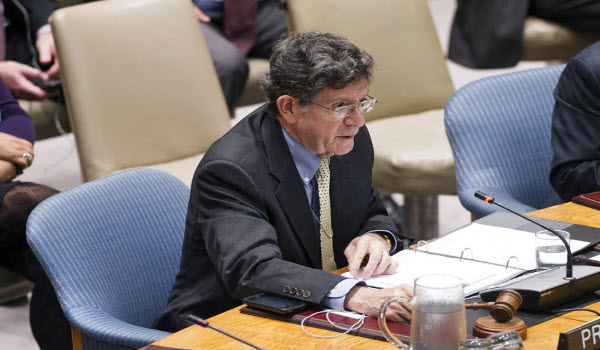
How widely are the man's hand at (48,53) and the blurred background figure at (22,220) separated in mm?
448

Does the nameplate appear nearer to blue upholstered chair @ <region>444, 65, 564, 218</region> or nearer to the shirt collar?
the shirt collar

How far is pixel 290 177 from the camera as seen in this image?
1.95 meters

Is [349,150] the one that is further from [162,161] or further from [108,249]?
[162,161]

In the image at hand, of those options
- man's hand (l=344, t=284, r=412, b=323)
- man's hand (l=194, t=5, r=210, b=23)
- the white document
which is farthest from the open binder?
man's hand (l=194, t=5, r=210, b=23)

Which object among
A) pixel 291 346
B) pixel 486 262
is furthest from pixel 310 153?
pixel 291 346

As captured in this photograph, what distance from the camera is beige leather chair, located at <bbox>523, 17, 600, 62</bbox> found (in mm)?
3713

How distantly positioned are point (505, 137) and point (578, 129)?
24cm

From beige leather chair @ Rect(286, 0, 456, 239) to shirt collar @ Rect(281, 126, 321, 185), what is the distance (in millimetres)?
1278

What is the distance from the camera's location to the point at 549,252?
1754 millimetres

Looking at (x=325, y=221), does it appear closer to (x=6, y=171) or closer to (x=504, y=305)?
(x=504, y=305)

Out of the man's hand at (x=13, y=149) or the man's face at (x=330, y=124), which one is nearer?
the man's face at (x=330, y=124)

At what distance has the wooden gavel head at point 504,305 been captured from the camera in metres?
1.46

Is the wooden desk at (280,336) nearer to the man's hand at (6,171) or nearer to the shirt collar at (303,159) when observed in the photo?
the shirt collar at (303,159)

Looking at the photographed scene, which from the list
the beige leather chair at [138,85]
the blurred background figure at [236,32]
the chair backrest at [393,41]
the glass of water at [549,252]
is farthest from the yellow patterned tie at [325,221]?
the blurred background figure at [236,32]
